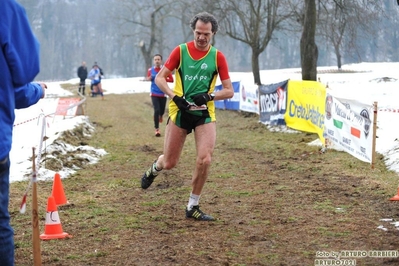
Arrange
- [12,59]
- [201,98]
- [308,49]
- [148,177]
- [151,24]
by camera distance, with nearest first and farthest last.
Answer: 1. [12,59]
2. [201,98]
3. [148,177]
4. [308,49]
5. [151,24]

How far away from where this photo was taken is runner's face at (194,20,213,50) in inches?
261

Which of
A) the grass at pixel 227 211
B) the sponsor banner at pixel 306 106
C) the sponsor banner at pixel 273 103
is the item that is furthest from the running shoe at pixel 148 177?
the sponsor banner at pixel 273 103

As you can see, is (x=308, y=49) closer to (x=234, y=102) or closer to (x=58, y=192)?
(x=234, y=102)

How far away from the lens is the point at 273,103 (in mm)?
19031

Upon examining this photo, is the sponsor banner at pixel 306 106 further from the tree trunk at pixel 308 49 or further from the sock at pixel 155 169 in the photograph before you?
the sock at pixel 155 169

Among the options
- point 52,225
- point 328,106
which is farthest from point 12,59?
point 328,106

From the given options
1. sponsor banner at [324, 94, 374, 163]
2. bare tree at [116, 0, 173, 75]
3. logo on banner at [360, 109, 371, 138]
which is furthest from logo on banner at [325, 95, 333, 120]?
bare tree at [116, 0, 173, 75]

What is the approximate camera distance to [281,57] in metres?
114

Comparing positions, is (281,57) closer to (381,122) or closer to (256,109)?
(256,109)

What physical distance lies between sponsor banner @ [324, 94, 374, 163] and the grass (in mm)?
252

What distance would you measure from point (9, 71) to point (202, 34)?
135 inches

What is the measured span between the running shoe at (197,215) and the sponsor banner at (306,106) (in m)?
7.27

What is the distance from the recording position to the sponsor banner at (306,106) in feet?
46.8

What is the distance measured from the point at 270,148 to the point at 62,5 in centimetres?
10165
